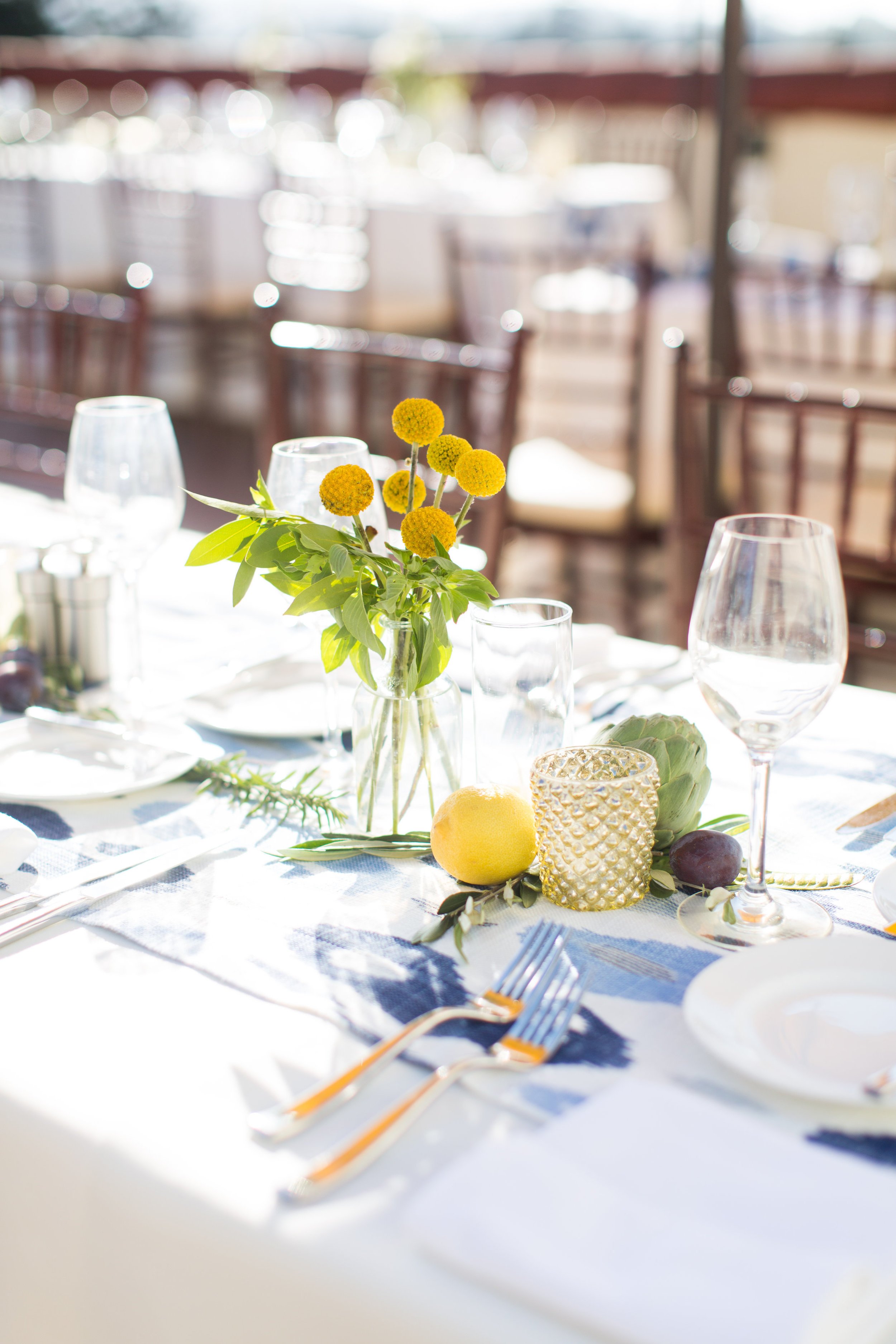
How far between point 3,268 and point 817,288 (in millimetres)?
3731

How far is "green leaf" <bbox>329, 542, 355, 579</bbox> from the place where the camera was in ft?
2.42

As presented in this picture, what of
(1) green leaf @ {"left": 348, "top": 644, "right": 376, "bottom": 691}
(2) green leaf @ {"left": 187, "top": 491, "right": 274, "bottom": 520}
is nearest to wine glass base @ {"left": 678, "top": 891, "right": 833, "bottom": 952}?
(1) green leaf @ {"left": 348, "top": 644, "right": 376, "bottom": 691}

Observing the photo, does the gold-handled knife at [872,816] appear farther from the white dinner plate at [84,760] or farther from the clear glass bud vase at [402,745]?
the white dinner plate at [84,760]

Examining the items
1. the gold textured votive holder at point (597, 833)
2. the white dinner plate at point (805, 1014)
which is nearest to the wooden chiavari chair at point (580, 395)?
the gold textured votive holder at point (597, 833)

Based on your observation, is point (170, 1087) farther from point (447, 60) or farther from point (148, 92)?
point (148, 92)

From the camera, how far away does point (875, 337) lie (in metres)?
2.54

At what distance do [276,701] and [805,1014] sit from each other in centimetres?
55

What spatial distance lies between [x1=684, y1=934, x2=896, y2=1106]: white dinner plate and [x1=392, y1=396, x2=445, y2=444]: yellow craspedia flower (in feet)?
1.06

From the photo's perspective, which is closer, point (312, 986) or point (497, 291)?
point (312, 986)

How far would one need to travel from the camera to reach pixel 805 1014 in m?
0.62

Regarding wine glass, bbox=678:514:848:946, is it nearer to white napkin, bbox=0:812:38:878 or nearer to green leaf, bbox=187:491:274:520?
green leaf, bbox=187:491:274:520

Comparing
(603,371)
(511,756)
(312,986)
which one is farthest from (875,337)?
(312,986)

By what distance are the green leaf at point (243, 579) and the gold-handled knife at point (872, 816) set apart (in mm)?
406

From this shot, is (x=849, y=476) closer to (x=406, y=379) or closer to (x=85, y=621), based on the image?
(x=406, y=379)
